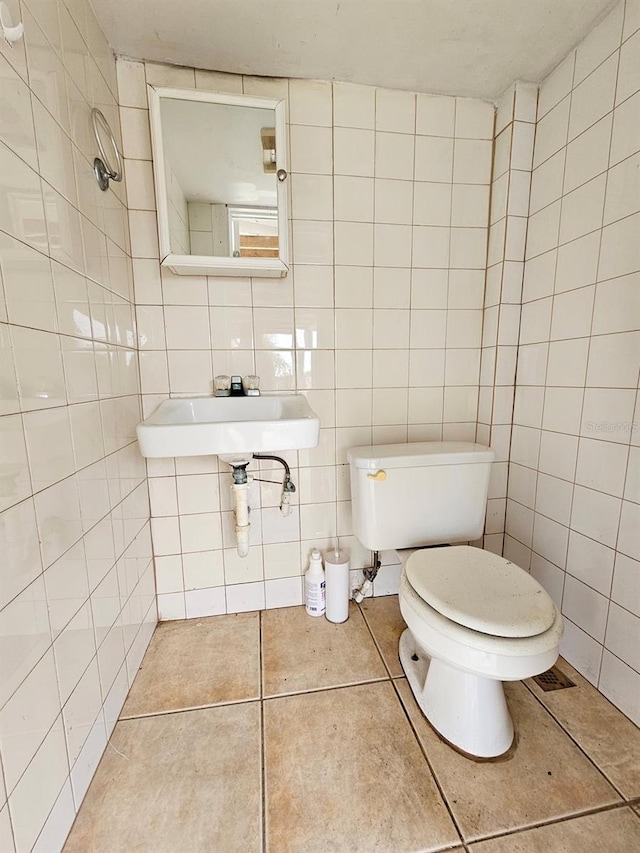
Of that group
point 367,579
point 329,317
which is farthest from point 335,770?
point 329,317

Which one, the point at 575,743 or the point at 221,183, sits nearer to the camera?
the point at 575,743

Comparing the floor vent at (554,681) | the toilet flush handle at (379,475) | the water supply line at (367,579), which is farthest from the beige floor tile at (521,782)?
the toilet flush handle at (379,475)

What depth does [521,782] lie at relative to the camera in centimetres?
85

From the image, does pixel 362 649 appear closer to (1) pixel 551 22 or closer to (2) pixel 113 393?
(2) pixel 113 393

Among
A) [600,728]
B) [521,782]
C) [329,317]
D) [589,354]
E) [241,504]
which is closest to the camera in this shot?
[521,782]

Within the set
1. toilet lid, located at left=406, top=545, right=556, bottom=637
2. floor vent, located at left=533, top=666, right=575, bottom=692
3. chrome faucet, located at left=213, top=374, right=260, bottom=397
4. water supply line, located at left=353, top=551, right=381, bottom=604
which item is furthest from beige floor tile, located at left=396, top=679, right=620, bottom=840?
chrome faucet, located at left=213, top=374, right=260, bottom=397

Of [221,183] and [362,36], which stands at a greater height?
[362,36]

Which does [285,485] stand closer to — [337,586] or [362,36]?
[337,586]

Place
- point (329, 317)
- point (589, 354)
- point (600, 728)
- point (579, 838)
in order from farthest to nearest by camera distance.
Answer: point (329, 317), point (589, 354), point (600, 728), point (579, 838)

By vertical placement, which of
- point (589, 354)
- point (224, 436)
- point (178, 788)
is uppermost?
point (589, 354)

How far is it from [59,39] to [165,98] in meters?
0.32

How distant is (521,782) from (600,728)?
12.5 inches

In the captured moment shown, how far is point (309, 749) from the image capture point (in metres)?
0.92

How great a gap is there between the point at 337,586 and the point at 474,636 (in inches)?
25.2
